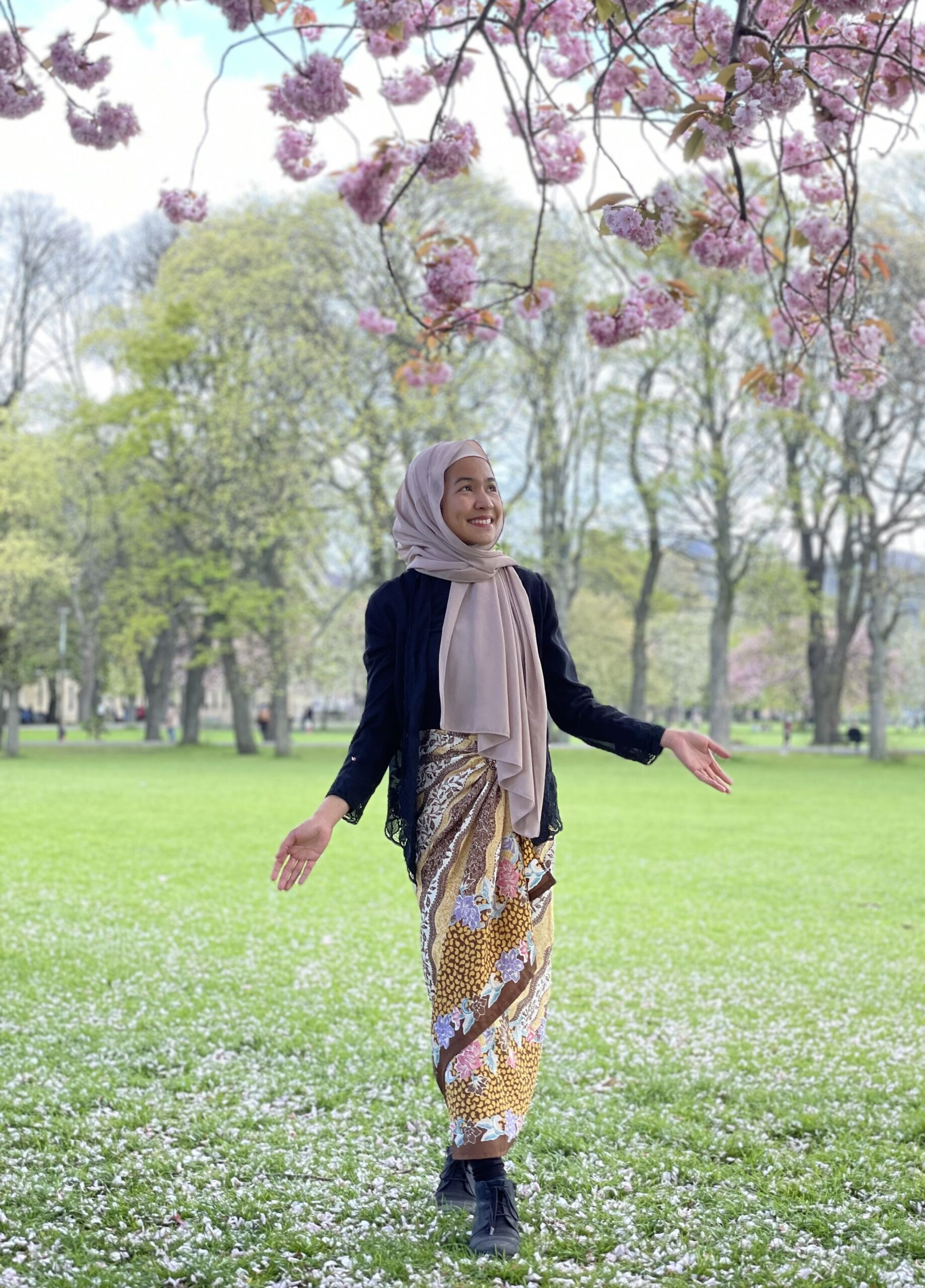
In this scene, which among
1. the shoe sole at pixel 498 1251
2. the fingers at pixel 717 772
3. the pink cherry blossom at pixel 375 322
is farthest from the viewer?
the pink cherry blossom at pixel 375 322

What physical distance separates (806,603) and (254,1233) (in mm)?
31348

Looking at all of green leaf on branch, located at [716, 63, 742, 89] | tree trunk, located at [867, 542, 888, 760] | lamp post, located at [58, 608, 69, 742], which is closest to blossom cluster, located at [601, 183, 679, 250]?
green leaf on branch, located at [716, 63, 742, 89]

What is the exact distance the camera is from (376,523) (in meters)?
29.3

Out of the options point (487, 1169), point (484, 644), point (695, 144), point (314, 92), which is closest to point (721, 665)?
point (314, 92)

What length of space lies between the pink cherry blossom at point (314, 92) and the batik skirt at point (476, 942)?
2.75 metres

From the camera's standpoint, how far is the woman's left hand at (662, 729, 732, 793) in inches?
139

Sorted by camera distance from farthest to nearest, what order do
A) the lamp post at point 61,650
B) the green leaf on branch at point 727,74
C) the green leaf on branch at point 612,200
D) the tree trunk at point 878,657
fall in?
the lamp post at point 61,650 < the tree trunk at point 878,657 < the green leaf on branch at point 612,200 < the green leaf on branch at point 727,74

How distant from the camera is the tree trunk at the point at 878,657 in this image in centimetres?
3094

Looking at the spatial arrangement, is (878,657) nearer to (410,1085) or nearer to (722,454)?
(722,454)

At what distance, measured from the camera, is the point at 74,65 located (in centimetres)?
485

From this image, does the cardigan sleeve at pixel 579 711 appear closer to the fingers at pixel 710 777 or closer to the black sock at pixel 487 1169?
the fingers at pixel 710 777

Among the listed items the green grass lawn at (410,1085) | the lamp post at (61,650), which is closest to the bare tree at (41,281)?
the lamp post at (61,650)

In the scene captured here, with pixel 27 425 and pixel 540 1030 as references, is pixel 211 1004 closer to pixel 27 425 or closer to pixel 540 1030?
pixel 540 1030

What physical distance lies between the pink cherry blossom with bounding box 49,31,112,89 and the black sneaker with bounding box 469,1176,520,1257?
424cm
